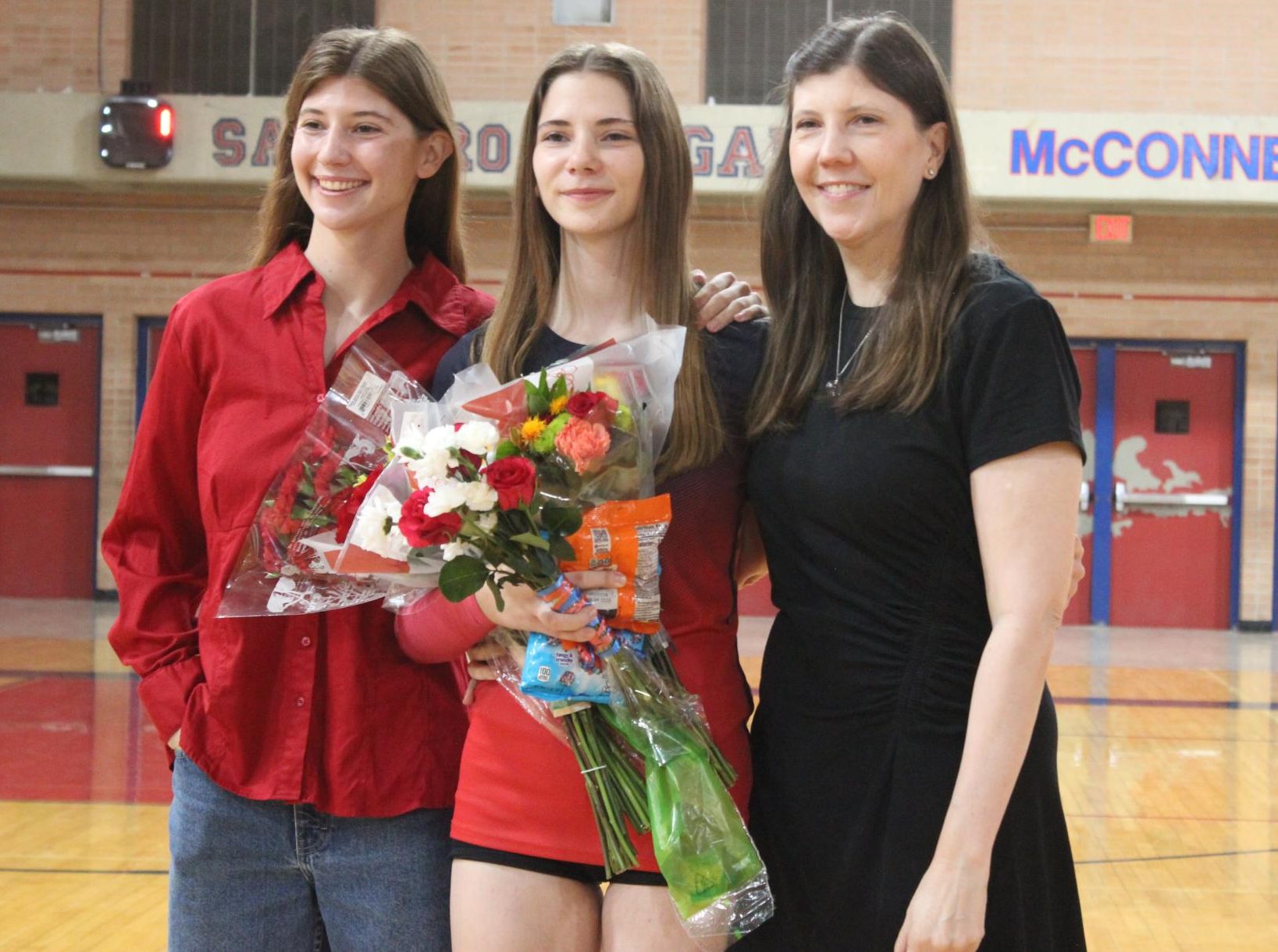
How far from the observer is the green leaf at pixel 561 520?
5.84 ft

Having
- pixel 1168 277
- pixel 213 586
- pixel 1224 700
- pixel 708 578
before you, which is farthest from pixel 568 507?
pixel 1168 277

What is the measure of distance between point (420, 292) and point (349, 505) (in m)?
0.45

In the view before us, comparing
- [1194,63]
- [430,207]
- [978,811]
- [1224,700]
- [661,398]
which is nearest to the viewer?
[978,811]

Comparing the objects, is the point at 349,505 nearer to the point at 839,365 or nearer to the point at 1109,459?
the point at 839,365

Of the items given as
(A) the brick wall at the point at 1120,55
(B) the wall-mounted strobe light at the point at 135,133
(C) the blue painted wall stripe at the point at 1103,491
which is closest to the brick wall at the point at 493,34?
(B) the wall-mounted strobe light at the point at 135,133

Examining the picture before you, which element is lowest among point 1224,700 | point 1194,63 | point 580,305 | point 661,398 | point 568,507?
point 1224,700

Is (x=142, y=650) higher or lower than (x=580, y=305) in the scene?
lower

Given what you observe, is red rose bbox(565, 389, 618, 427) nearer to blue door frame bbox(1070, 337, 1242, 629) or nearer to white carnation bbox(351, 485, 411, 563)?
white carnation bbox(351, 485, 411, 563)

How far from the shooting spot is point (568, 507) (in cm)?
180

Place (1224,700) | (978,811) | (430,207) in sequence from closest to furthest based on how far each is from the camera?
(978,811) < (430,207) < (1224,700)

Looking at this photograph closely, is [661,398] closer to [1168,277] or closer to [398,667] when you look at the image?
[398,667]

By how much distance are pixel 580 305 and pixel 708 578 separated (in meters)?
0.49

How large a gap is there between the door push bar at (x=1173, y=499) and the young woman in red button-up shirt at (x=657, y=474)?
9.51 meters

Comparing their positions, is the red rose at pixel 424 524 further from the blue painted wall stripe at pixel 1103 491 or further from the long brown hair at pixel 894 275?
the blue painted wall stripe at pixel 1103 491
